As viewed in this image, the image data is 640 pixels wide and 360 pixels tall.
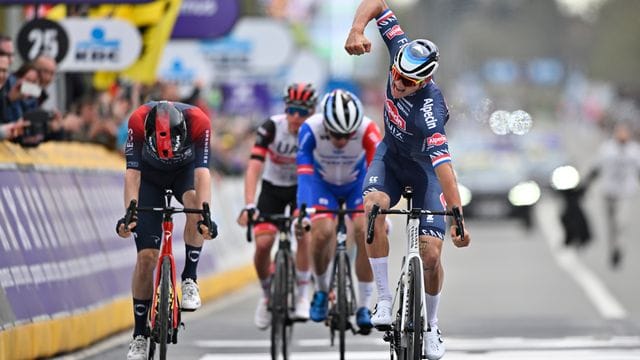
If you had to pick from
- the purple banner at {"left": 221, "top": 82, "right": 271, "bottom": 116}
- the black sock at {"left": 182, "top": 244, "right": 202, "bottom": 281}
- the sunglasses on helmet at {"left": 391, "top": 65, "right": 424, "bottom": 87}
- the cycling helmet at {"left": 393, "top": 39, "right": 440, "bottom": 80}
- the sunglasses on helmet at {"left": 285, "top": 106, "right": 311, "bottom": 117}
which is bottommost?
the black sock at {"left": 182, "top": 244, "right": 202, "bottom": 281}

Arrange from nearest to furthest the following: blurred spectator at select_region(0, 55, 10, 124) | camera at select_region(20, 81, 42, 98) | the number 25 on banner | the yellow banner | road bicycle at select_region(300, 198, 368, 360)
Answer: road bicycle at select_region(300, 198, 368, 360), blurred spectator at select_region(0, 55, 10, 124), camera at select_region(20, 81, 42, 98), the number 25 on banner, the yellow banner

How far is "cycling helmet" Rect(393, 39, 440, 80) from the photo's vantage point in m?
9.77

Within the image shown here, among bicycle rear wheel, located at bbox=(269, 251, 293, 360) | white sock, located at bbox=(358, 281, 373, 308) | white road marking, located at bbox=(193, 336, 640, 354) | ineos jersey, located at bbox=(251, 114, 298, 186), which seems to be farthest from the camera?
white road marking, located at bbox=(193, 336, 640, 354)

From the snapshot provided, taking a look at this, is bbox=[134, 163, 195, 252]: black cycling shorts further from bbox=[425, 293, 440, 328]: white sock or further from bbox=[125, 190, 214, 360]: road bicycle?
bbox=[425, 293, 440, 328]: white sock

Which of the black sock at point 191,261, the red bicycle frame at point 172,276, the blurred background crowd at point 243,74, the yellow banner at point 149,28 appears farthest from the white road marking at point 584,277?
the red bicycle frame at point 172,276

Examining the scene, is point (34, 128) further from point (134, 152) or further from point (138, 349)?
point (138, 349)

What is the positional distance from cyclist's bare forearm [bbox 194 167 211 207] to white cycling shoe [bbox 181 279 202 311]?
518mm

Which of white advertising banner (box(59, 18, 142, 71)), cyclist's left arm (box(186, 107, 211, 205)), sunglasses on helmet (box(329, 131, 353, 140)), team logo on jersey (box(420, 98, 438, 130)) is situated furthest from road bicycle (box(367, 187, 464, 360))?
white advertising banner (box(59, 18, 142, 71))

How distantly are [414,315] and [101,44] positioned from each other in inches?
405

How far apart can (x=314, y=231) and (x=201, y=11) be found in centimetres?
1216

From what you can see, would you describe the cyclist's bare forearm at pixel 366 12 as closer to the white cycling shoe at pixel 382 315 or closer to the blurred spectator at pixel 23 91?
the white cycling shoe at pixel 382 315

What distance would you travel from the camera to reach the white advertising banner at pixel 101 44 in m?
19.2

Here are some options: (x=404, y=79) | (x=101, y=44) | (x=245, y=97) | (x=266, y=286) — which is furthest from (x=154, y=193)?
(x=245, y=97)

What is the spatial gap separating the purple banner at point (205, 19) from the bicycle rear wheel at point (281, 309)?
1172 cm
